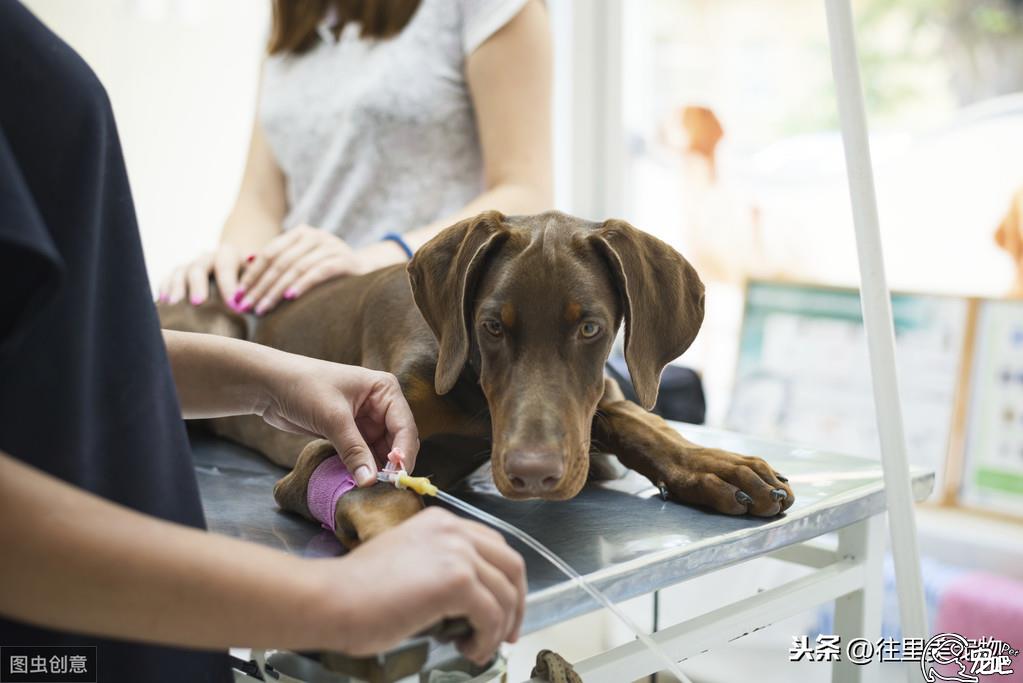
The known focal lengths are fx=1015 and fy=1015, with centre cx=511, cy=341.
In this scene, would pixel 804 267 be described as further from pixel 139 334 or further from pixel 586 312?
pixel 139 334

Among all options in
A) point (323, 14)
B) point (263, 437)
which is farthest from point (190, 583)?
point (323, 14)

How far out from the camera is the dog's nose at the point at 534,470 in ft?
2.67

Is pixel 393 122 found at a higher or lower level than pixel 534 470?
higher

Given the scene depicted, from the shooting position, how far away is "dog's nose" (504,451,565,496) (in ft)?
2.67

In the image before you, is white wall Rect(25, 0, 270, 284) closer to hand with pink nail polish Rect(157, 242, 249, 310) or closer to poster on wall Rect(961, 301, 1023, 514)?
hand with pink nail polish Rect(157, 242, 249, 310)

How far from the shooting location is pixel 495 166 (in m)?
1.49

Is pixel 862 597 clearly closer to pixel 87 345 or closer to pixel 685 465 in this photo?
pixel 685 465

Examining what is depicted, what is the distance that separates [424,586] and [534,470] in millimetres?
236

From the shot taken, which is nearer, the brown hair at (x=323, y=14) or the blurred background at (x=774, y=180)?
the brown hair at (x=323, y=14)

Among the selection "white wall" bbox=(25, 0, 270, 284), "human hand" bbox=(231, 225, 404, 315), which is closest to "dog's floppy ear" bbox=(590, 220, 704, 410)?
"human hand" bbox=(231, 225, 404, 315)

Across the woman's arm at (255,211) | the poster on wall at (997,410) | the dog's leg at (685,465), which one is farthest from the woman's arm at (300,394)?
the poster on wall at (997,410)

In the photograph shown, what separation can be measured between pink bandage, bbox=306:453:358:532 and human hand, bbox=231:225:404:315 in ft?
1.56

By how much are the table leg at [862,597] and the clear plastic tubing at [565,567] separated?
324 millimetres

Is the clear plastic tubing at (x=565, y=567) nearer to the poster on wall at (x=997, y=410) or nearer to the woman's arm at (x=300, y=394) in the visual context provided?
the woman's arm at (x=300, y=394)
